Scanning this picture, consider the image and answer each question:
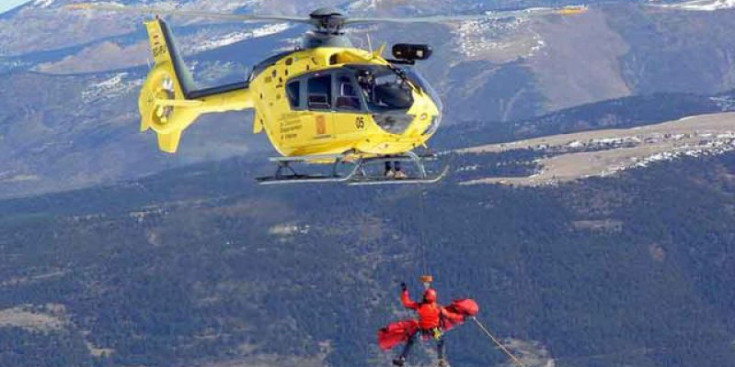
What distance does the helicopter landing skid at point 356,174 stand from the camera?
3288 inches

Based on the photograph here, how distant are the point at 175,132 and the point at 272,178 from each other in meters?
17.8

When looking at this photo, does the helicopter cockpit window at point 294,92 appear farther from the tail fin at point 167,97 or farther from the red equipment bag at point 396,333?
the red equipment bag at point 396,333

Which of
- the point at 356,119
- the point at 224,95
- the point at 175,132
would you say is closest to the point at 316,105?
the point at 356,119

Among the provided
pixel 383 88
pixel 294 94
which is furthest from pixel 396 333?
pixel 294 94

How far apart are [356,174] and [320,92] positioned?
409 cm

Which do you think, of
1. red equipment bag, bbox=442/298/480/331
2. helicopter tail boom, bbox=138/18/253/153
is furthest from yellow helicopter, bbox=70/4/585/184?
red equipment bag, bbox=442/298/480/331

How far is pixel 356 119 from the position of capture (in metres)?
85.4

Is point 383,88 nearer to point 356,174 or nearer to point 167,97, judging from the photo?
point 356,174

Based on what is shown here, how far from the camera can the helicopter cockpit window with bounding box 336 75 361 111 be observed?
8562cm

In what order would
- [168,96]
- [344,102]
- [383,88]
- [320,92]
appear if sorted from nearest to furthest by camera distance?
1. [383,88]
2. [344,102]
3. [320,92]
4. [168,96]

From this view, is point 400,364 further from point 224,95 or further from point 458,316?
point 224,95

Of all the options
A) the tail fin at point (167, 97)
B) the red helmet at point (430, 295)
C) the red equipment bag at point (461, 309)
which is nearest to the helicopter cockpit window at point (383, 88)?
the tail fin at point (167, 97)

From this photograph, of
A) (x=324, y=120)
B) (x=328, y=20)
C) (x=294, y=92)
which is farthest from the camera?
(x=294, y=92)

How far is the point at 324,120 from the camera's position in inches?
3413
